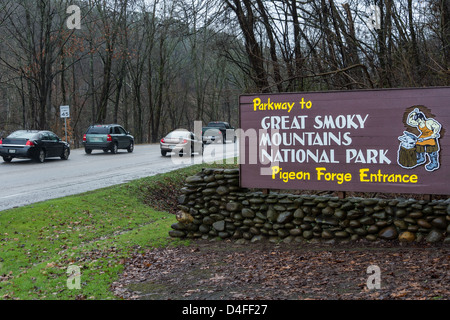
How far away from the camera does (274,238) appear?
10.2m

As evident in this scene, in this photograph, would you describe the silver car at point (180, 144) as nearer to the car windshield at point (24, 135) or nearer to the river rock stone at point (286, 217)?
the car windshield at point (24, 135)

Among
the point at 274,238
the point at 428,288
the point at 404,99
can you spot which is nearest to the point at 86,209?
the point at 274,238

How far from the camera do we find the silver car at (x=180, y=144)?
97.2 ft

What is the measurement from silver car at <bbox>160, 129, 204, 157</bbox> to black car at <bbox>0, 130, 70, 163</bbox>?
19.6 feet

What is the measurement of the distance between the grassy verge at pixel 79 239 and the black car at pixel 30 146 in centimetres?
901

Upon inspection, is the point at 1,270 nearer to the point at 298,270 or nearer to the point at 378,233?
the point at 298,270

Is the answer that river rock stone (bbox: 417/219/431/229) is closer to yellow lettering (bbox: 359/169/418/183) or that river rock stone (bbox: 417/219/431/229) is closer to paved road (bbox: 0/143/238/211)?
yellow lettering (bbox: 359/169/418/183)

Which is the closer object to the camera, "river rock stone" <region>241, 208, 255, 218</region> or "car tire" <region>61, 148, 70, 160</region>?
"river rock stone" <region>241, 208, 255, 218</region>

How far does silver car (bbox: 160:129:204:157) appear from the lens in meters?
29.6

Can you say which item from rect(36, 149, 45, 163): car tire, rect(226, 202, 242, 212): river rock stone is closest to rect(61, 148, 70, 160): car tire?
rect(36, 149, 45, 163): car tire

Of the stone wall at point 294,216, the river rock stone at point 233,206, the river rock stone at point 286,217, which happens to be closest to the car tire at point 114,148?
the stone wall at point 294,216

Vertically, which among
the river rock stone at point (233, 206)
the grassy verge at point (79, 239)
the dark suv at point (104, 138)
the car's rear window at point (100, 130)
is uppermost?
the car's rear window at point (100, 130)

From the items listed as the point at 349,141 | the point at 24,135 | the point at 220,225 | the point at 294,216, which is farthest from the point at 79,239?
the point at 24,135

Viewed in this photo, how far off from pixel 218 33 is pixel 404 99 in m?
10.2
